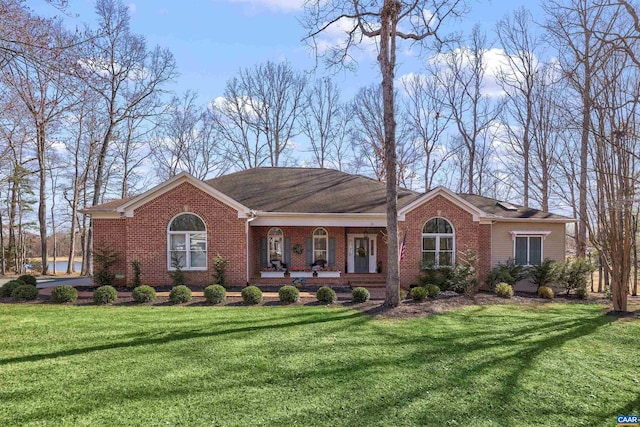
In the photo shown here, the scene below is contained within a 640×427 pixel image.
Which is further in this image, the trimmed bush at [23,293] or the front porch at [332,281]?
the front porch at [332,281]

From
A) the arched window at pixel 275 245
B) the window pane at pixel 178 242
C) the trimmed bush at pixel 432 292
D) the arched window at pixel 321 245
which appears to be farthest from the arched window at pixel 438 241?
the window pane at pixel 178 242

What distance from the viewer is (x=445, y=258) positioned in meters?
15.1

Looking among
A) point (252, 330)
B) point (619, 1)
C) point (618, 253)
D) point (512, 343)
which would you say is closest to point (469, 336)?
point (512, 343)

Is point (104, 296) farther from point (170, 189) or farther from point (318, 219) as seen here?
point (318, 219)

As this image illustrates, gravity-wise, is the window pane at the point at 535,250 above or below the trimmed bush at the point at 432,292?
above

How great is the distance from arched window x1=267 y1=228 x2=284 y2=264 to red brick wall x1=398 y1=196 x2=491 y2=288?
17.3 feet

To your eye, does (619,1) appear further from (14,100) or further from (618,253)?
(14,100)

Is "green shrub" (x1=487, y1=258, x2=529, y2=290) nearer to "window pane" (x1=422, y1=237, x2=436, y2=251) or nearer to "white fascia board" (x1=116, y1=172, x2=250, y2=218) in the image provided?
"window pane" (x1=422, y1=237, x2=436, y2=251)

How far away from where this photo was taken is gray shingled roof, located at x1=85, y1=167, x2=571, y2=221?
52.6ft

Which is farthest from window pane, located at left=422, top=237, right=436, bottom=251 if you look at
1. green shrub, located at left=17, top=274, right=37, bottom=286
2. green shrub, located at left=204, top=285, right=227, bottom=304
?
green shrub, located at left=17, top=274, right=37, bottom=286

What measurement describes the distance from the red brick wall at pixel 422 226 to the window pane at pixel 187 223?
7.79m

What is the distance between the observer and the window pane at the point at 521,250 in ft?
53.6

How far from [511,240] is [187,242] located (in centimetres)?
1357

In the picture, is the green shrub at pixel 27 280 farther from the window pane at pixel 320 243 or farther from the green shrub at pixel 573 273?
the green shrub at pixel 573 273
